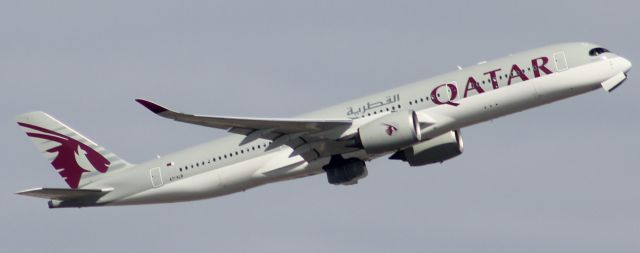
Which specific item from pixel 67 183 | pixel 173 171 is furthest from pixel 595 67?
pixel 67 183

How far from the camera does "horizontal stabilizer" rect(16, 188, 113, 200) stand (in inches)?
2235

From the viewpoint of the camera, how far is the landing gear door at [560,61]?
54375 millimetres

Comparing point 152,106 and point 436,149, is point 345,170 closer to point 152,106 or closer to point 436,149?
point 436,149

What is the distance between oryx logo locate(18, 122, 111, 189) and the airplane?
6.73 ft

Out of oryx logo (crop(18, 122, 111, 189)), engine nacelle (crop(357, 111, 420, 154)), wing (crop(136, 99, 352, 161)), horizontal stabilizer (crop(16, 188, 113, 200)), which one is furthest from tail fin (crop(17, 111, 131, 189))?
engine nacelle (crop(357, 111, 420, 154))

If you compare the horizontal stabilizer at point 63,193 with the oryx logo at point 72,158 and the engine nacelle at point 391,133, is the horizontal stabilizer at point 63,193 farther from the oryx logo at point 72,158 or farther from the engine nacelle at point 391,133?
the engine nacelle at point 391,133

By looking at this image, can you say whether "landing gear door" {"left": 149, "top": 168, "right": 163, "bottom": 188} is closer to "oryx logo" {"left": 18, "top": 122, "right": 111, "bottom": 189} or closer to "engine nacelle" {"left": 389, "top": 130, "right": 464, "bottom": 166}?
"oryx logo" {"left": 18, "top": 122, "right": 111, "bottom": 189}

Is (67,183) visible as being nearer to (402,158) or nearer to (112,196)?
(112,196)

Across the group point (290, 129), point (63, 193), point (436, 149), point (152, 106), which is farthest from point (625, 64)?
point (63, 193)

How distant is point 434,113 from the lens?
54.2 metres

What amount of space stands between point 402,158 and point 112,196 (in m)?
14.5

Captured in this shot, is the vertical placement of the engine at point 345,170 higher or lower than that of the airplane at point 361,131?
lower

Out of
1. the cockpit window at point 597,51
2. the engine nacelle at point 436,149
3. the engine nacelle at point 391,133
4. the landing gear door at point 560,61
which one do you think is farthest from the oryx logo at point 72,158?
the cockpit window at point 597,51

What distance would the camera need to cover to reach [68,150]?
208 feet
